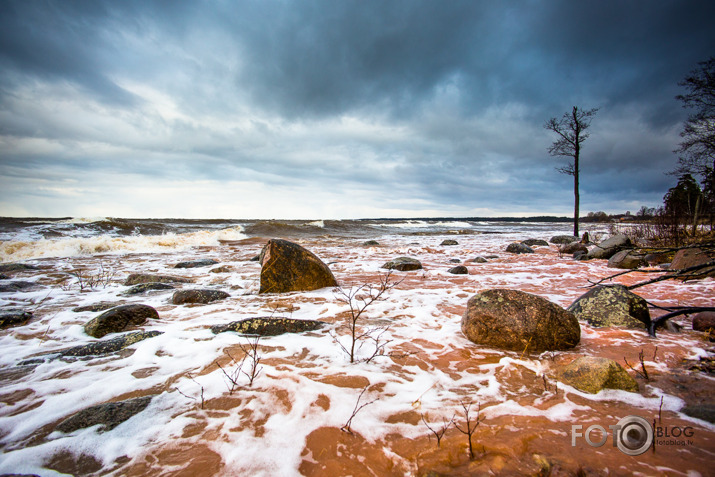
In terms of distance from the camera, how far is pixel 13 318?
393 centimetres

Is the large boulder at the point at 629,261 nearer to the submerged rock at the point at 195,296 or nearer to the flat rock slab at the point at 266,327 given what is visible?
the flat rock slab at the point at 266,327

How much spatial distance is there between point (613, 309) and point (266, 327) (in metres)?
4.33

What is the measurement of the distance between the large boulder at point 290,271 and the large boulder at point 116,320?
200 cm

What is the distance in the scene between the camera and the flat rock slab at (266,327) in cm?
346

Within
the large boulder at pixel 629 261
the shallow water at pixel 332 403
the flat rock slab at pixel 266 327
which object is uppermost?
the large boulder at pixel 629 261

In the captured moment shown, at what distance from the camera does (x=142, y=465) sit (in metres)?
1.57

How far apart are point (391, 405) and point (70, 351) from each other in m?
3.36

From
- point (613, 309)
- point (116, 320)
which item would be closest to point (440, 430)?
point (613, 309)

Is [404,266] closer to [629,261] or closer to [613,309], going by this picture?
[613,309]

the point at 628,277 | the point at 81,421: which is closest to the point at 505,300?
the point at 81,421

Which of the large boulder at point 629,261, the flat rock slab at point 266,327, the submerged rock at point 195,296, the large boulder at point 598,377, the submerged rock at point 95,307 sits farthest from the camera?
the large boulder at point 629,261

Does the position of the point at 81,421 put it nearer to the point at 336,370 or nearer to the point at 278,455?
the point at 278,455

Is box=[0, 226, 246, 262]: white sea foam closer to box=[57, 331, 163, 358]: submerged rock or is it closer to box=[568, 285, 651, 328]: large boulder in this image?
box=[57, 331, 163, 358]: submerged rock

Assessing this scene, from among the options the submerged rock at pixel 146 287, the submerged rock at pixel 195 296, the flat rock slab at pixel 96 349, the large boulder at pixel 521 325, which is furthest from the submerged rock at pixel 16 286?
the large boulder at pixel 521 325
